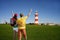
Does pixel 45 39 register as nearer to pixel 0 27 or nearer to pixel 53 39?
pixel 53 39

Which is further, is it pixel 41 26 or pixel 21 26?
pixel 41 26

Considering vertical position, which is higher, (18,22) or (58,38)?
(18,22)

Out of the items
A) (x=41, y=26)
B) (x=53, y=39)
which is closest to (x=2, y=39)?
(x=53, y=39)

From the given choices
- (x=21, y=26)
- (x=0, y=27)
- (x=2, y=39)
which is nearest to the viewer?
(x=21, y=26)

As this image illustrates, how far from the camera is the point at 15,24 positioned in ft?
17.0

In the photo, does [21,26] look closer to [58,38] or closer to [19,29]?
[19,29]

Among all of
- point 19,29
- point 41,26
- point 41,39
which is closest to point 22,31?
point 19,29

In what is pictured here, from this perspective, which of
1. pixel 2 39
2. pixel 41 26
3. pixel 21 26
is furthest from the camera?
pixel 41 26

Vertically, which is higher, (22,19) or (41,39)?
Result: (22,19)

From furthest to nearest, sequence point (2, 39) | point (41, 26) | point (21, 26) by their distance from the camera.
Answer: point (41, 26) → point (2, 39) → point (21, 26)

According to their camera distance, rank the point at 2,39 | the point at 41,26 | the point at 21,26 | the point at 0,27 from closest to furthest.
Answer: the point at 21,26 < the point at 2,39 < the point at 0,27 < the point at 41,26

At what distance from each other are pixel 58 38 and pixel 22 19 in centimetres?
140

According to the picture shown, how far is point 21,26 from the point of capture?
16.5ft

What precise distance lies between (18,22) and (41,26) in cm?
414
